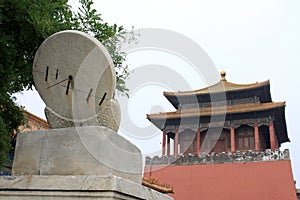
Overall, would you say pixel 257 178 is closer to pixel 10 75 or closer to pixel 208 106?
pixel 208 106

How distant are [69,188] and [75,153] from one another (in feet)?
0.70

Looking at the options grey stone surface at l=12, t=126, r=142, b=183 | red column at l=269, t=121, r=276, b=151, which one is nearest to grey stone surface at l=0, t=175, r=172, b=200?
grey stone surface at l=12, t=126, r=142, b=183

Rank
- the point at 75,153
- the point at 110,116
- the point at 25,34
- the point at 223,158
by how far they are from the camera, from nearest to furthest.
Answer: the point at 75,153, the point at 110,116, the point at 25,34, the point at 223,158

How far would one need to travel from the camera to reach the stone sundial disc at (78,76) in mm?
2088

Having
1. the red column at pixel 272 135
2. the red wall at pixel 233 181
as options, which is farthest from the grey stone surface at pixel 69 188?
the red column at pixel 272 135

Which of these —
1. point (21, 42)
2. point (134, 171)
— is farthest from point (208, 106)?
point (134, 171)

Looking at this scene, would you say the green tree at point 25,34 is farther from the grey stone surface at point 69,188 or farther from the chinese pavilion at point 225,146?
the chinese pavilion at point 225,146

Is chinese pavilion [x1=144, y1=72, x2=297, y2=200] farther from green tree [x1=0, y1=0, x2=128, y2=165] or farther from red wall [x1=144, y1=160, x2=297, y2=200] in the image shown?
green tree [x1=0, y1=0, x2=128, y2=165]

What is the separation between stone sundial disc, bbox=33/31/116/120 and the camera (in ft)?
6.85

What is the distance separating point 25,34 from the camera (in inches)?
152

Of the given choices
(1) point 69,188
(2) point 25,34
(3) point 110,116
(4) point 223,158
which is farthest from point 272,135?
(1) point 69,188

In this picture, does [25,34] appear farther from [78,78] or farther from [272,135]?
[272,135]

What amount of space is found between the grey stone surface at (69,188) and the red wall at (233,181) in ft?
40.4

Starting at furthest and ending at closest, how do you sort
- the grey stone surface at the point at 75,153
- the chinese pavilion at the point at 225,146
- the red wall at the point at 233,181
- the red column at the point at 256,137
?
the red column at the point at 256,137 → the chinese pavilion at the point at 225,146 → the red wall at the point at 233,181 → the grey stone surface at the point at 75,153
